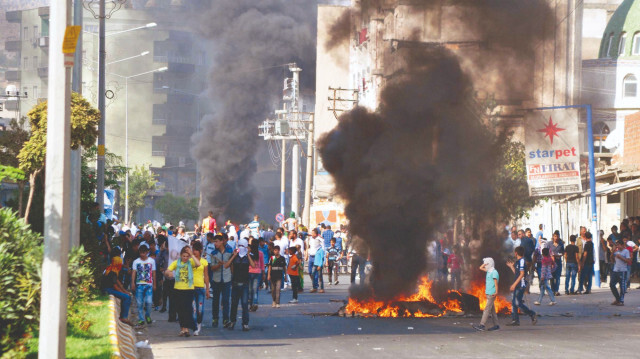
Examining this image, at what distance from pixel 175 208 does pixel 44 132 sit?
230ft

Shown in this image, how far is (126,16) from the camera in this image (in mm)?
105938

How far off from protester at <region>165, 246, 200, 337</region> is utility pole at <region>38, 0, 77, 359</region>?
724 centimetres

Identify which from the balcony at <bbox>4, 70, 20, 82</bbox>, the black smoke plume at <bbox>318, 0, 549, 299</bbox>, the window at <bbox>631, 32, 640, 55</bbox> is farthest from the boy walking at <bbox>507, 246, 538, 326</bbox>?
the balcony at <bbox>4, 70, 20, 82</bbox>

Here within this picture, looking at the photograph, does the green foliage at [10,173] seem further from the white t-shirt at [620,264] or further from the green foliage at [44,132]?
the white t-shirt at [620,264]

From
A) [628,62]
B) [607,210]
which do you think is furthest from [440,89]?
[628,62]

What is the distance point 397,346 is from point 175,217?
238ft

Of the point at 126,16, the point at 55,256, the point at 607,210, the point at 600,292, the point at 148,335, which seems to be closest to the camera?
the point at 55,256

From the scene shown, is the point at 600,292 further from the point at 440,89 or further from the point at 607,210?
the point at 607,210

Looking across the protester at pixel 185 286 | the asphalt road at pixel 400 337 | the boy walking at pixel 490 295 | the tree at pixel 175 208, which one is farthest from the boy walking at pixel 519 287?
the tree at pixel 175 208

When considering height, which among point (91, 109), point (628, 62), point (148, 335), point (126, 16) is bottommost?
point (148, 335)

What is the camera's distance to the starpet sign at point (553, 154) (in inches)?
1103

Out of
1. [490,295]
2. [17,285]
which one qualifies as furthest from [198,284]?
[17,285]

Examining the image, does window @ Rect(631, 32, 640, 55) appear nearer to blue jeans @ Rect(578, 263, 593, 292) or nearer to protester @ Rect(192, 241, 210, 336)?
blue jeans @ Rect(578, 263, 593, 292)

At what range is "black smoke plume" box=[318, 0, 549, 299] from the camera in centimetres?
2091
